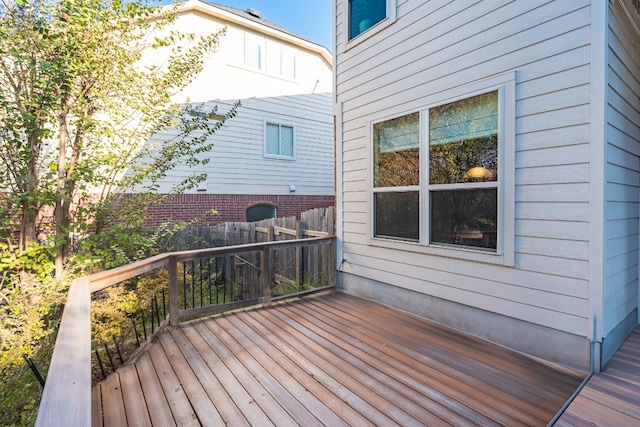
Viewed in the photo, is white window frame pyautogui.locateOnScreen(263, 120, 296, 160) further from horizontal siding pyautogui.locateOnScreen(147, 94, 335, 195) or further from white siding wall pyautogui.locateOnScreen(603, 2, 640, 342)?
white siding wall pyautogui.locateOnScreen(603, 2, 640, 342)

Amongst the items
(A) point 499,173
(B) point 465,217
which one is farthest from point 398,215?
(A) point 499,173

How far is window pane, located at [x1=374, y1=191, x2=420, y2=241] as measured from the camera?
3705 mm

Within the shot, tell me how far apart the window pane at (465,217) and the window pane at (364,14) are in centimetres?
245

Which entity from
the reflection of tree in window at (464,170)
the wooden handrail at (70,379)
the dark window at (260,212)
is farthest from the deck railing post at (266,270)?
the dark window at (260,212)

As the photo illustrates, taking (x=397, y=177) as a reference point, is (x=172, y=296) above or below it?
below

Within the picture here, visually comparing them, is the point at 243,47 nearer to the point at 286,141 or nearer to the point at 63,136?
the point at 286,141

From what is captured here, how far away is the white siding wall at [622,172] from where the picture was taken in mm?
2500

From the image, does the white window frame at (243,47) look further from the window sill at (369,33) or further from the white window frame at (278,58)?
the window sill at (369,33)

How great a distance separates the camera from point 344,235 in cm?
477

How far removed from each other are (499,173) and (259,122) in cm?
757

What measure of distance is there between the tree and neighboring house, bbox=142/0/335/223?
13.1 feet

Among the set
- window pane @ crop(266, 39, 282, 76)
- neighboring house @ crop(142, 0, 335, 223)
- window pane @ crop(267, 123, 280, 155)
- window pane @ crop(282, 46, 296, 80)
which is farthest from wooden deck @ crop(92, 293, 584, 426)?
window pane @ crop(282, 46, 296, 80)

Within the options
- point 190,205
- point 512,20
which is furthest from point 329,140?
point 512,20

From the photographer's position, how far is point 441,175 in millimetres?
3389
